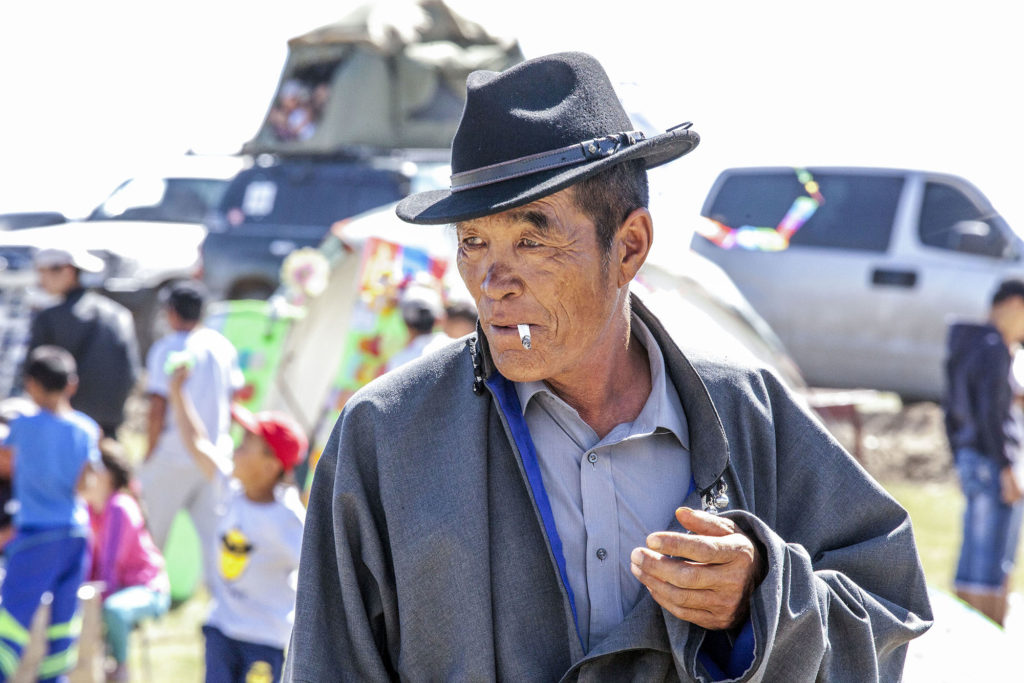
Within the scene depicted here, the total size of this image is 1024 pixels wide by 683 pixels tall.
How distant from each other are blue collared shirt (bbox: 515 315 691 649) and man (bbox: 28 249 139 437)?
540cm

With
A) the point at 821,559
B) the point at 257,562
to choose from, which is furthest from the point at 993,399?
the point at 821,559

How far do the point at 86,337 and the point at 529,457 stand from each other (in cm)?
555

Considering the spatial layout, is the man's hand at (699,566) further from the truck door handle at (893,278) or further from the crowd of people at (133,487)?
the truck door handle at (893,278)

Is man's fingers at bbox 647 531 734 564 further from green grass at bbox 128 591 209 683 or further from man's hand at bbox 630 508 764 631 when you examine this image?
green grass at bbox 128 591 209 683

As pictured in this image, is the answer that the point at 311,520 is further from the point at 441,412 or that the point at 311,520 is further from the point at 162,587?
the point at 162,587

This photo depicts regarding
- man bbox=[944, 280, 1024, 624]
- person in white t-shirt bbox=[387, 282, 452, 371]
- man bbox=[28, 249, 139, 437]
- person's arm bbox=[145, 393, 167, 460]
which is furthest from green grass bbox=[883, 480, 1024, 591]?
man bbox=[28, 249, 139, 437]

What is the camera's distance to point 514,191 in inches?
68.7

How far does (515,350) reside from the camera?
5.87 ft

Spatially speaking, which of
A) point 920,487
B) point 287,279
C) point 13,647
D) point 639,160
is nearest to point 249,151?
point 287,279

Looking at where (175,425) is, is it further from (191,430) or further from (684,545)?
(684,545)

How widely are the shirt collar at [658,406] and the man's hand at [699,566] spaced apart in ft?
0.84

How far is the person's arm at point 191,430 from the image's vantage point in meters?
5.39

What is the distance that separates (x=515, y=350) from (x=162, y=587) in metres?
3.69

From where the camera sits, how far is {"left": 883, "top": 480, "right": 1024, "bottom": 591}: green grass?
22.0 feet
